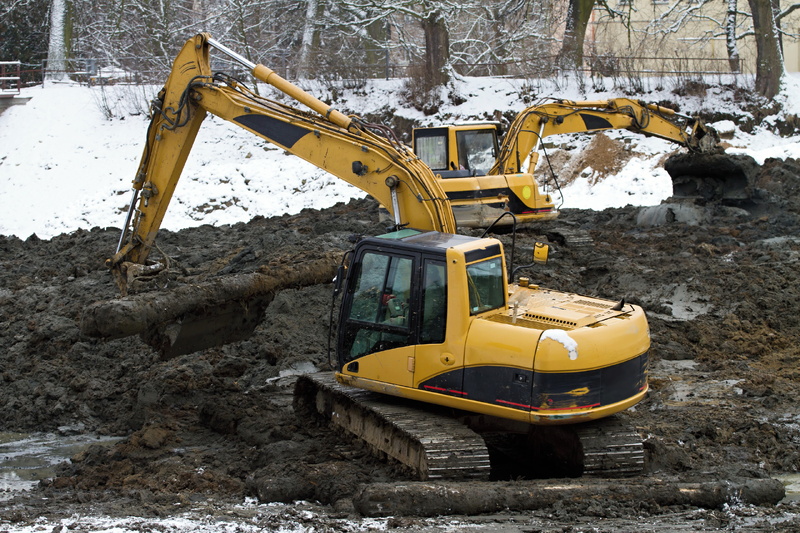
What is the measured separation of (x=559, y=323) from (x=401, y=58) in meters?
33.2

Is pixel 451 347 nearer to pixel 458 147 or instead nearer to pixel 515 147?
pixel 458 147

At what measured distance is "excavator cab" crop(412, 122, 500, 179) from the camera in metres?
15.6

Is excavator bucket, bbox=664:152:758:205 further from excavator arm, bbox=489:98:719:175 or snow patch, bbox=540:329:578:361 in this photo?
snow patch, bbox=540:329:578:361

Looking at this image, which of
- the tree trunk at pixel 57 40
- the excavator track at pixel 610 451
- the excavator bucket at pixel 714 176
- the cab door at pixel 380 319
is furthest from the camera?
the tree trunk at pixel 57 40

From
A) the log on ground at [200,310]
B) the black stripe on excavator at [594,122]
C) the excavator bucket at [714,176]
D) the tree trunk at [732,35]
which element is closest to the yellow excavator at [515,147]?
the black stripe on excavator at [594,122]

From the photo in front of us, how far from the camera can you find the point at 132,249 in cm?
1012

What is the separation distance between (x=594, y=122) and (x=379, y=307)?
10.8 m

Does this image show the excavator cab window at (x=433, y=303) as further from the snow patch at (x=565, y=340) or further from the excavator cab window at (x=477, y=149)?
the excavator cab window at (x=477, y=149)

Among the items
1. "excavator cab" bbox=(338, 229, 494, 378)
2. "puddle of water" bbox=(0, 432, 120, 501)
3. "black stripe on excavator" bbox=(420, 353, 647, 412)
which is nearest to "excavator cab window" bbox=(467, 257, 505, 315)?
"excavator cab" bbox=(338, 229, 494, 378)

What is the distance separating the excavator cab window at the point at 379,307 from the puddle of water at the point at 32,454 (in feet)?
9.65

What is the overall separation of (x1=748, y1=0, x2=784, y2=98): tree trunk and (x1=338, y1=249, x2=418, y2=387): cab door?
22.6 m

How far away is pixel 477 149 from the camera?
15.9 metres

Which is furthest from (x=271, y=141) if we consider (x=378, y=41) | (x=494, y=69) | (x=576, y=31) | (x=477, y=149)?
(x=378, y=41)

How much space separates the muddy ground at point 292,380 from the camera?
6590 mm
